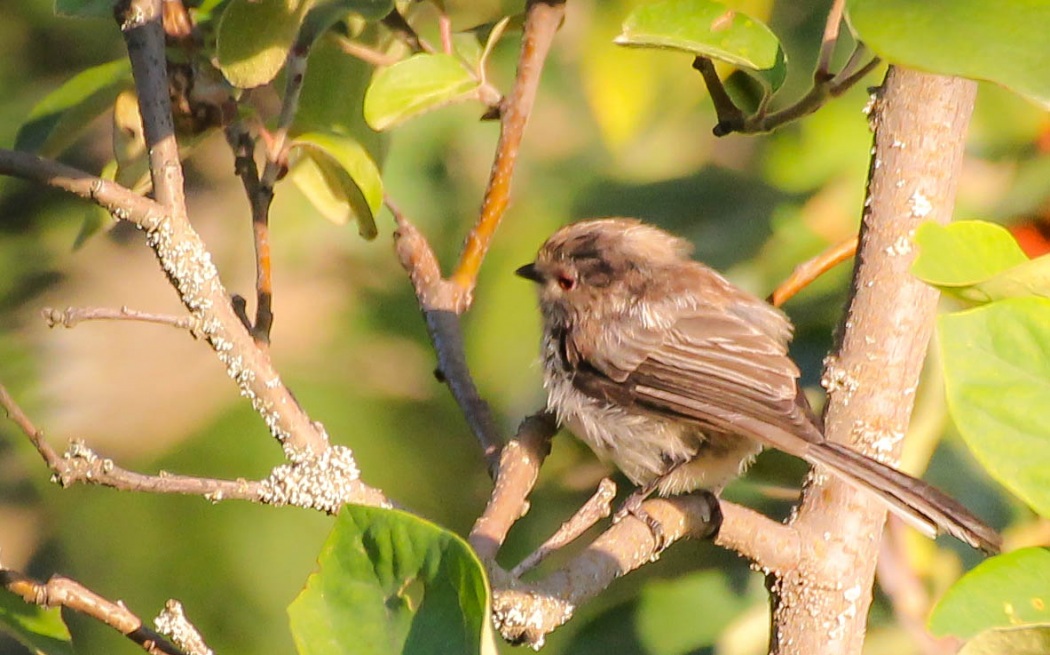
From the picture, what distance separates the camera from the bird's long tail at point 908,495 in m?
1.95

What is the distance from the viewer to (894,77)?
1929 mm

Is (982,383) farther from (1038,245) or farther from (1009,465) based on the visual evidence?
(1038,245)

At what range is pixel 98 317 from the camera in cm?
174

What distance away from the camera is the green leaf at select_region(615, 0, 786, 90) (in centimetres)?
182

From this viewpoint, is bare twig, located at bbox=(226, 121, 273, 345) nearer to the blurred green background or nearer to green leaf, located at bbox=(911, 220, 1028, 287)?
the blurred green background

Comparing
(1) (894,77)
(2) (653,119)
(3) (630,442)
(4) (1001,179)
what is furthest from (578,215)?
(1) (894,77)

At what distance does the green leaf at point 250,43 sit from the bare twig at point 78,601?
2.59 ft

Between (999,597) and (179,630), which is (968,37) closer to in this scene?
(999,597)

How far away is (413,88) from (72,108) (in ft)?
2.25

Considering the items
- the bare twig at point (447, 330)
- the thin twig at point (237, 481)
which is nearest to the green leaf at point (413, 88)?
the bare twig at point (447, 330)

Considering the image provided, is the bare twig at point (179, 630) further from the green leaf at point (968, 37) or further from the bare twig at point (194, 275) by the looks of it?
the green leaf at point (968, 37)

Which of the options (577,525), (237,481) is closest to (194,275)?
(237,481)

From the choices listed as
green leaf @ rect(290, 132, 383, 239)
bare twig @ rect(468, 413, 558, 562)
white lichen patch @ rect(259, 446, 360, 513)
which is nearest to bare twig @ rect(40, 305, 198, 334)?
white lichen patch @ rect(259, 446, 360, 513)

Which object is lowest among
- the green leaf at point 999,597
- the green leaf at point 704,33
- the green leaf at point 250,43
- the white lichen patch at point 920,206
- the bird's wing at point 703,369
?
the bird's wing at point 703,369
